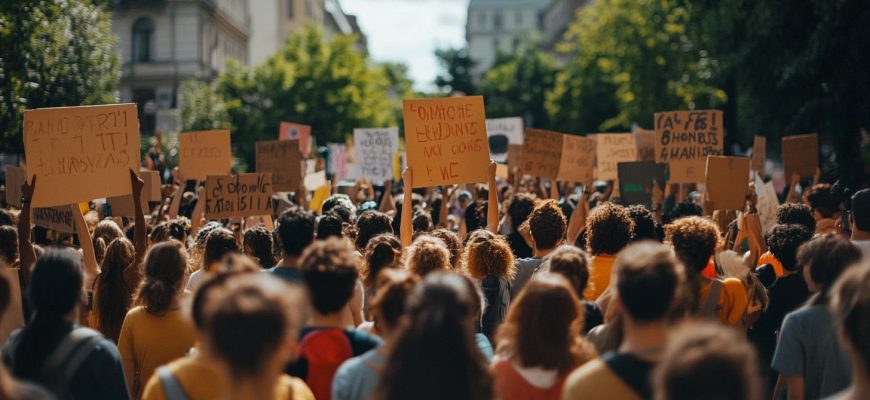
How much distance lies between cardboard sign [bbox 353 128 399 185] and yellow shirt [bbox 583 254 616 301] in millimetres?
10343

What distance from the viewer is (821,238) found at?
16.3 feet

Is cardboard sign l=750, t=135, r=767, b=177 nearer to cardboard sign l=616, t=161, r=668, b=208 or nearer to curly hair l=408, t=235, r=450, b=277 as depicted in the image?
cardboard sign l=616, t=161, r=668, b=208

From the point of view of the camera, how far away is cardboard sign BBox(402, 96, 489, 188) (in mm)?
8789

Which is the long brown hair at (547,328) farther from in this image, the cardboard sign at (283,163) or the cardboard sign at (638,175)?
the cardboard sign at (283,163)

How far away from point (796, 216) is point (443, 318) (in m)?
4.94

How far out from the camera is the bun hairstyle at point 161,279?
4.89 meters

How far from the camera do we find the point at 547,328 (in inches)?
153

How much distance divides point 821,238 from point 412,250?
190 cm

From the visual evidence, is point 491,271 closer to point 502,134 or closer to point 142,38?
point 502,134

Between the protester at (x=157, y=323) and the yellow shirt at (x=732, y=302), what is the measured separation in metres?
2.57

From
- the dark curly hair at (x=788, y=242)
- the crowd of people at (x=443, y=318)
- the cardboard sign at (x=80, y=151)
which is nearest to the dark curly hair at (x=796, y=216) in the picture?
the crowd of people at (x=443, y=318)

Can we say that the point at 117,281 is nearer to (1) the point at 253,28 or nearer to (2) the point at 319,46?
(2) the point at 319,46

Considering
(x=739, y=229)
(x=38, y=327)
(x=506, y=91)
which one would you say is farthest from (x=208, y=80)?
(x=38, y=327)

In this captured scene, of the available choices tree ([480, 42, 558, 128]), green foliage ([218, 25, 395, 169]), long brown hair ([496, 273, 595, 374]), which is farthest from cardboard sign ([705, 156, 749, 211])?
tree ([480, 42, 558, 128])
